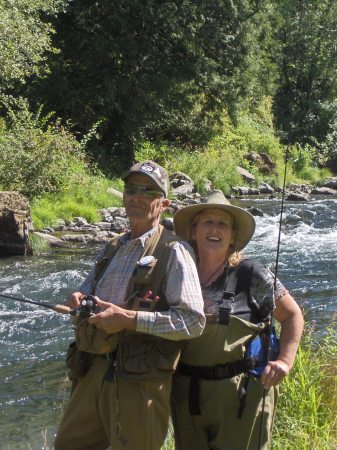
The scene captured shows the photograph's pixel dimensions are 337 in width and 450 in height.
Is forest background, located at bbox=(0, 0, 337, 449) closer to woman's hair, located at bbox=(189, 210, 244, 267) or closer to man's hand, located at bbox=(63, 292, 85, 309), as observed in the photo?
woman's hair, located at bbox=(189, 210, 244, 267)

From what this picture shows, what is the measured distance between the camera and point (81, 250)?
48.3 ft

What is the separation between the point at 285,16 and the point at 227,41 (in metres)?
9.84

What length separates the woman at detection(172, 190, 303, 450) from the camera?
10.2 feet

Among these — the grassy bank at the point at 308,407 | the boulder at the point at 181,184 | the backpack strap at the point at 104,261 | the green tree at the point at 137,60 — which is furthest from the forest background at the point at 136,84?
the backpack strap at the point at 104,261

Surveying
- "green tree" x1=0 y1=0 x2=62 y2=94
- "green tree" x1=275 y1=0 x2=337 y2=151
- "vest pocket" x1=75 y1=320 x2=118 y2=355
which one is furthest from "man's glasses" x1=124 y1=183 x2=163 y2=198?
"green tree" x1=275 y1=0 x2=337 y2=151

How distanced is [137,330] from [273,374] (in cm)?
62

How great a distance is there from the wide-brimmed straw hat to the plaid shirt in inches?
10.5

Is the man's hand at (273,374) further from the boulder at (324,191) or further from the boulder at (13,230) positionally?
the boulder at (324,191)

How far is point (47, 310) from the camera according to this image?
32.8 ft

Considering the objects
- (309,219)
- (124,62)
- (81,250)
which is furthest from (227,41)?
(81,250)

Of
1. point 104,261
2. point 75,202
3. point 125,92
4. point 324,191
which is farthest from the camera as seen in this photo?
point 324,191

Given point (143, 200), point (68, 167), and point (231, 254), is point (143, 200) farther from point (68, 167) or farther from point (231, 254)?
point (68, 167)

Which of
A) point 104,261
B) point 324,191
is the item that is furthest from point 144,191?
point 324,191

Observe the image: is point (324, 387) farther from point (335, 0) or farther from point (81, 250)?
point (335, 0)
